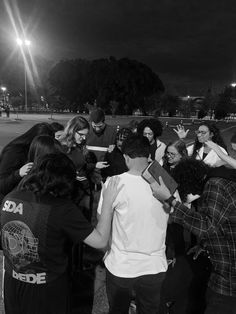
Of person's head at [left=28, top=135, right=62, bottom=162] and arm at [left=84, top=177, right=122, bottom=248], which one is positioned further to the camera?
person's head at [left=28, top=135, right=62, bottom=162]

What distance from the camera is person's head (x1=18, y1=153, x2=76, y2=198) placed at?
5.70 ft

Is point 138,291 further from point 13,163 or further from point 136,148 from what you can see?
point 13,163

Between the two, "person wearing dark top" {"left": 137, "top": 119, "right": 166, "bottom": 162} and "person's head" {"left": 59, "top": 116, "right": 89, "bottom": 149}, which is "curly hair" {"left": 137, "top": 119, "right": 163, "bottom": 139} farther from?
"person's head" {"left": 59, "top": 116, "right": 89, "bottom": 149}

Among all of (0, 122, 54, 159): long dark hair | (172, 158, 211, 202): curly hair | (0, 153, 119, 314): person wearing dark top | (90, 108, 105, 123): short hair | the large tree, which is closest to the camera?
(0, 153, 119, 314): person wearing dark top

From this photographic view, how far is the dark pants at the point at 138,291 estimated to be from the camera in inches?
80.9

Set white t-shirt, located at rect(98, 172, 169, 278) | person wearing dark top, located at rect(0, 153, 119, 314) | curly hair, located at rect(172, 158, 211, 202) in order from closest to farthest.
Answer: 1. person wearing dark top, located at rect(0, 153, 119, 314)
2. white t-shirt, located at rect(98, 172, 169, 278)
3. curly hair, located at rect(172, 158, 211, 202)

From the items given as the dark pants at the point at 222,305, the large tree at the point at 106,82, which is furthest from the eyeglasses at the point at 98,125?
the large tree at the point at 106,82

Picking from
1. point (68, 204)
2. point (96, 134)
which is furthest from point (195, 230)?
point (96, 134)

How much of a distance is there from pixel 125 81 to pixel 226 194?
6816 centimetres

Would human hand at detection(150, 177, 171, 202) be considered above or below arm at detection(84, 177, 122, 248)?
above

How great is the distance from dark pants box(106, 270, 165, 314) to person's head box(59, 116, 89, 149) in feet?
7.00

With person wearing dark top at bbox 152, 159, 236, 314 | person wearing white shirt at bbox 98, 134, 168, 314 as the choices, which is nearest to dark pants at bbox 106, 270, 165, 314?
person wearing white shirt at bbox 98, 134, 168, 314

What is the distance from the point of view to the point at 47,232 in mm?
1704

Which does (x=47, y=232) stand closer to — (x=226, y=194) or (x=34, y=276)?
(x=34, y=276)
